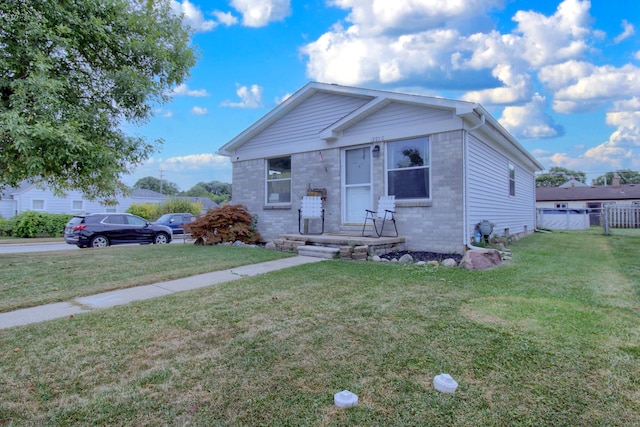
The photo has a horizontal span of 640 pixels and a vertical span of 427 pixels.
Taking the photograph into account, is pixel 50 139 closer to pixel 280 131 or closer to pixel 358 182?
pixel 358 182

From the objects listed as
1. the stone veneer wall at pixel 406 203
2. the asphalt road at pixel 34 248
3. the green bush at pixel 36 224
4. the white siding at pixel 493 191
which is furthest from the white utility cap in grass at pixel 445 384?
the green bush at pixel 36 224

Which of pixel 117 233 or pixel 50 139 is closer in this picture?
pixel 50 139

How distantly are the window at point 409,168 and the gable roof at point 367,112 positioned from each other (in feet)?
3.08

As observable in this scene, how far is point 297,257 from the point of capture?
25.7ft

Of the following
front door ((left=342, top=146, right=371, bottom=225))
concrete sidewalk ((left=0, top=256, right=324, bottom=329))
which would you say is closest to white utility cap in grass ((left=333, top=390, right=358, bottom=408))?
concrete sidewalk ((left=0, top=256, right=324, bottom=329))

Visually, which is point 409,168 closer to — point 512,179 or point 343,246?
point 343,246

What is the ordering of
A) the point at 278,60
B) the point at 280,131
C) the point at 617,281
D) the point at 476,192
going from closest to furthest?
the point at 617,281, the point at 476,192, the point at 280,131, the point at 278,60

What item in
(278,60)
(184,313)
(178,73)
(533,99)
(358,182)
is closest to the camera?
(184,313)

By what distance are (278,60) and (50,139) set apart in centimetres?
1103

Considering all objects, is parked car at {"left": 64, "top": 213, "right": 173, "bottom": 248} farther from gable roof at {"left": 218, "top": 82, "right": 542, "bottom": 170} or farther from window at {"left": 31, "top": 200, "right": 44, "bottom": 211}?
window at {"left": 31, "top": 200, "right": 44, "bottom": 211}

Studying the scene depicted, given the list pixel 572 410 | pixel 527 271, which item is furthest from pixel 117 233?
pixel 572 410

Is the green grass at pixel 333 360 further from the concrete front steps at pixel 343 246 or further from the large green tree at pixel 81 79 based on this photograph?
the concrete front steps at pixel 343 246

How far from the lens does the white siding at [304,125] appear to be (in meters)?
9.61

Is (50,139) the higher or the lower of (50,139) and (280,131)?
the lower
